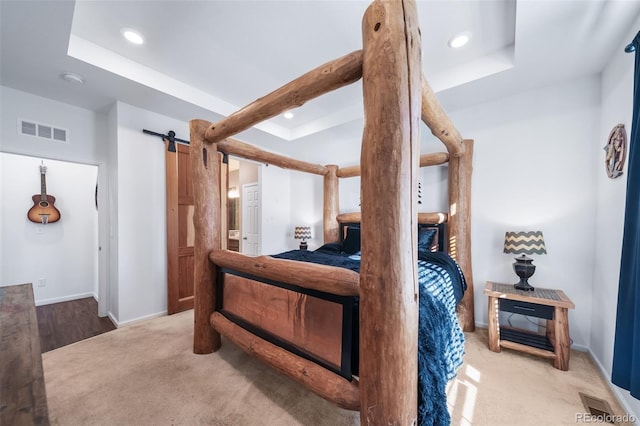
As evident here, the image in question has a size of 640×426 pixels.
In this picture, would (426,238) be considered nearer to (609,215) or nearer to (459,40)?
(609,215)

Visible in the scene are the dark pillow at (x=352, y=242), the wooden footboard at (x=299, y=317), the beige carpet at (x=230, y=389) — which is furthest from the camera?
the dark pillow at (x=352, y=242)

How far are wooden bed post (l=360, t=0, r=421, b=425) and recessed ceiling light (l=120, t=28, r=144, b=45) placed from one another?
85.6 inches

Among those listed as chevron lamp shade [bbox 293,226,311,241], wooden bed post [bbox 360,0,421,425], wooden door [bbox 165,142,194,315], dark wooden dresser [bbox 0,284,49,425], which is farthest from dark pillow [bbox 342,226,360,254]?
dark wooden dresser [bbox 0,284,49,425]

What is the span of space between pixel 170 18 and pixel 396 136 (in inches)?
84.9

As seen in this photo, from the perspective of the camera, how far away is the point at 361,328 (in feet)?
3.64

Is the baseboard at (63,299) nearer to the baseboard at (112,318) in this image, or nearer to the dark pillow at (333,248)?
the baseboard at (112,318)

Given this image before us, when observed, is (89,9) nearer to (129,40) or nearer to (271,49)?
(129,40)

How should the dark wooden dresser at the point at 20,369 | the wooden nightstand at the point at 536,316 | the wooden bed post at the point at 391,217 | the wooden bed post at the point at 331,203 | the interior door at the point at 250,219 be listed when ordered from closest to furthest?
the dark wooden dresser at the point at 20,369 → the wooden bed post at the point at 391,217 → the wooden nightstand at the point at 536,316 → the wooden bed post at the point at 331,203 → the interior door at the point at 250,219

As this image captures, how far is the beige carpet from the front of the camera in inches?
58.0

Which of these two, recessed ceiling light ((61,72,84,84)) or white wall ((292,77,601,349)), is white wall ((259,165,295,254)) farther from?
white wall ((292,77,601,349))

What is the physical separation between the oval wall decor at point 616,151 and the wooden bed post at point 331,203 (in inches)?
106

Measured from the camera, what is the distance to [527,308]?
2.12 meters

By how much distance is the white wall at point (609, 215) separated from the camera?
180 cm

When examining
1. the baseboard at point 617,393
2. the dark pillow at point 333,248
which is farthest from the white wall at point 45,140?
the baseboard at point 617,393
